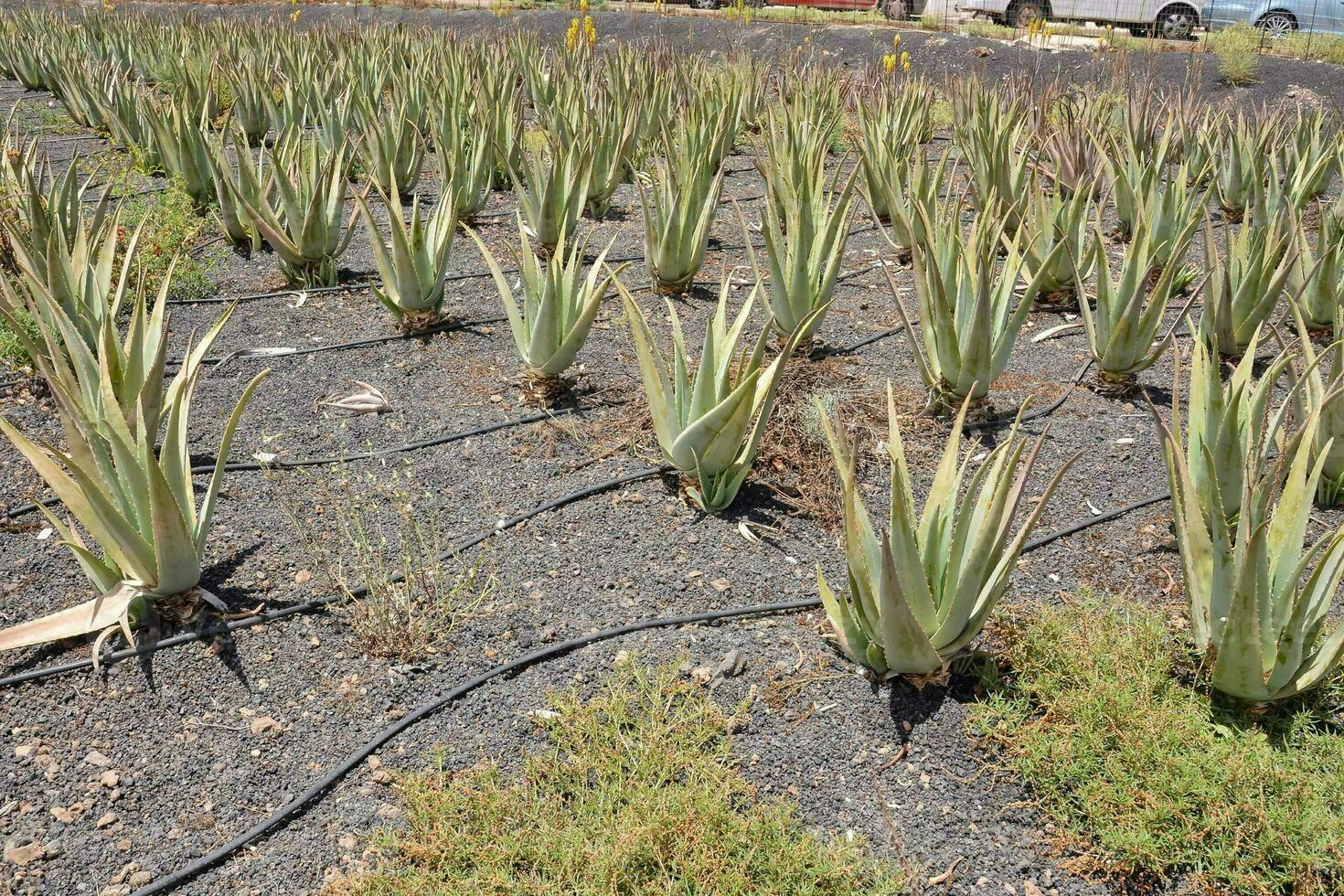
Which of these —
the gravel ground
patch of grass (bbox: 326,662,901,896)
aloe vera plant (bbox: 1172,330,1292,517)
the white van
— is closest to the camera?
patch of grass (bbox: 326,662,901,896)

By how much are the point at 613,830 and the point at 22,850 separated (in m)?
1.09

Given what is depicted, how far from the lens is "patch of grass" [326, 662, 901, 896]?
1.74m

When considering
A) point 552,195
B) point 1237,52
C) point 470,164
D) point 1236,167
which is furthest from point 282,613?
point 1237,52

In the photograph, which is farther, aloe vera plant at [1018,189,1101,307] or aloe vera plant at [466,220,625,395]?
aloe vera plant at [1018,189,1101,307]

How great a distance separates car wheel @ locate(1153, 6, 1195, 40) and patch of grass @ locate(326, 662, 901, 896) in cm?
1629

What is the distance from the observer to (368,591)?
242 cm

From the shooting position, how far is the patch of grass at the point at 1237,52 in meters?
11.4

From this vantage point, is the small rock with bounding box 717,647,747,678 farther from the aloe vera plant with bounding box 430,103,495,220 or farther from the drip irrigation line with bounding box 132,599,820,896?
the aloe vera plant with bounding box 430,103,495,220

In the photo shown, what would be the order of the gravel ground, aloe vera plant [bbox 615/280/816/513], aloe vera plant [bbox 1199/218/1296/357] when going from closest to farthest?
the gravel ground → aloe vera plant [bbox 615/280/816/513] → aloe vera plant [bbox 1199/218/1296/357]

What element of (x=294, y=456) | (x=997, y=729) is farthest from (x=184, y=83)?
(x=997, y=729)

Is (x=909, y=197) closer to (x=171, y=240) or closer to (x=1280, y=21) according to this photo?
(x=171, y=240)

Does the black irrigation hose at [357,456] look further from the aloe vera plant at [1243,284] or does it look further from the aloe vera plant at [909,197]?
the aloe vera plant at [1243,284]

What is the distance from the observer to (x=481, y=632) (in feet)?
7.88

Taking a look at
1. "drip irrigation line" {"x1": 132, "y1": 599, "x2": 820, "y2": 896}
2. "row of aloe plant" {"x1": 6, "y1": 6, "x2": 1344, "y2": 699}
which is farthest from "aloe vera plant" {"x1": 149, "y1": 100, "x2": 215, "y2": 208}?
"drip irrigation line" {"x1": 132, "y1": 599, "x2": 820, "y2": 896}
